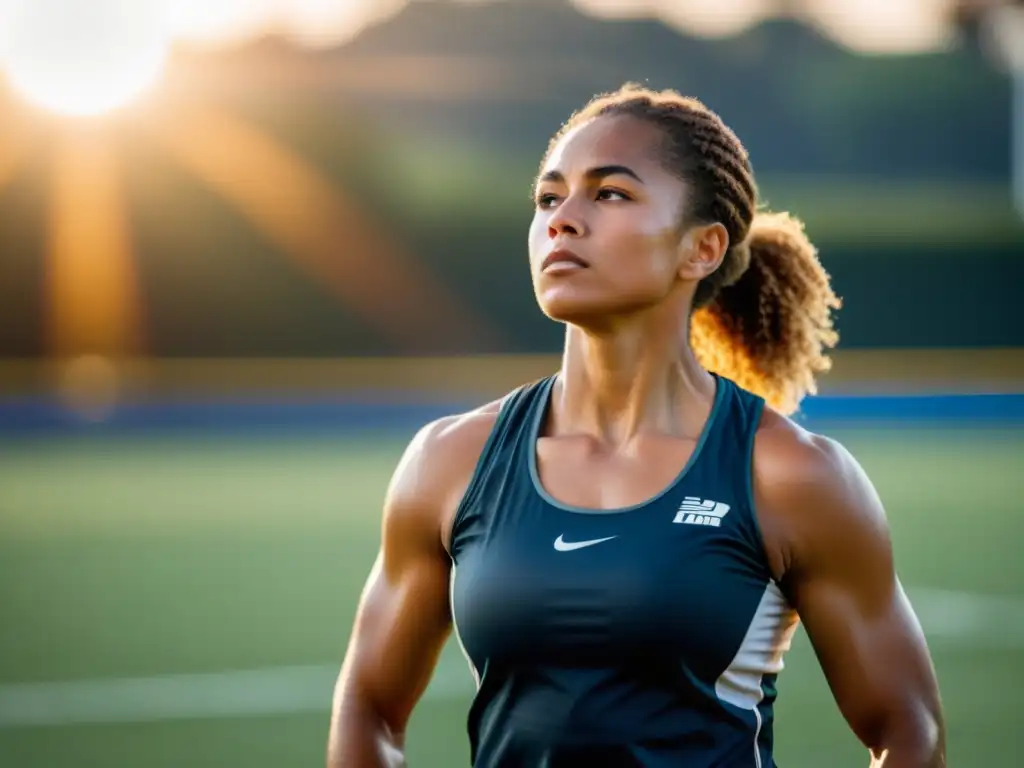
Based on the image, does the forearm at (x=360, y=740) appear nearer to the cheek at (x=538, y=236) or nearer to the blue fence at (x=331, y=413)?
the cheek at (x=538, y=236)

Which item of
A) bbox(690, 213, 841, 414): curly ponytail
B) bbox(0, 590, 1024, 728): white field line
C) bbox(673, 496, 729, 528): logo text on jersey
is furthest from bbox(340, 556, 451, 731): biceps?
bbox(0, 590, 1024, 728): white field line

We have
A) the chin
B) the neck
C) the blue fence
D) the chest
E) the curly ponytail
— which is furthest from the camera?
the blue fence

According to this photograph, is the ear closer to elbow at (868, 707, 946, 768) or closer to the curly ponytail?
the curly ponytail

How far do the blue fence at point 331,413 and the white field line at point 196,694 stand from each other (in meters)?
13.1

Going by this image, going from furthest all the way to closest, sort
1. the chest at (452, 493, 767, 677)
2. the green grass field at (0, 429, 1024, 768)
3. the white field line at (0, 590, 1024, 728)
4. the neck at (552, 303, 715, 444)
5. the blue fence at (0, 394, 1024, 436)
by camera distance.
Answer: the blue fence at (0, 394, 1024, 436), the white field line at (0, 590, 1024, 728), the green grass field at (0, 429, 1024, 768), the neck at (552, 303, 715, 444), the chest at (452, 493, 767, 677)

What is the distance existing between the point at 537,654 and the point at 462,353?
24401 mm

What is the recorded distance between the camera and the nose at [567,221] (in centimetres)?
249

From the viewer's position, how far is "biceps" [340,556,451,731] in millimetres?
2574

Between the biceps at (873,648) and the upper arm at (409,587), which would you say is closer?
the biceps at (873,648)

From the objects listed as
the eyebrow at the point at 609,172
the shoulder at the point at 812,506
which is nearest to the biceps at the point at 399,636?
the shoulder at the point at 812,506

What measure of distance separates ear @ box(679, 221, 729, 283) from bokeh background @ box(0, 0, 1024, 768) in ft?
11.2

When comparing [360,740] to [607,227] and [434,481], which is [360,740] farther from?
[607,227]

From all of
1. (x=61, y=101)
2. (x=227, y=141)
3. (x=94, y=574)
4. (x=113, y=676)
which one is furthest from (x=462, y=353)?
(x=113, y=676)

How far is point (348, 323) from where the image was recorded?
26.7 metres
